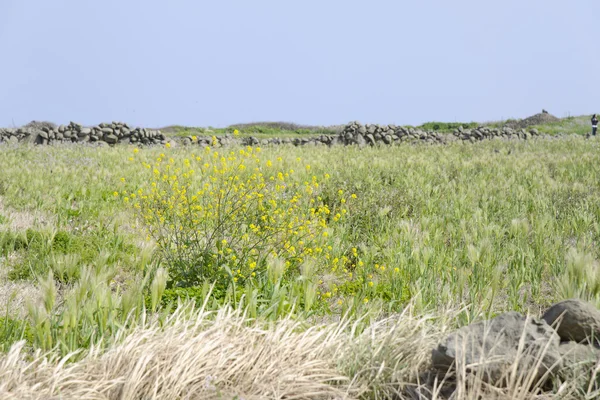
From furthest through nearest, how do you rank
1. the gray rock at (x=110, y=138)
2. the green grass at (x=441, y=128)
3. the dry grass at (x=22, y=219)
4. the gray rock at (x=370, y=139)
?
the green grass at (x=441, y=128), the gray rock at (x=110, y=138), the gray rock at (x=370, y=139), the dry grass at (x=22, y=219)

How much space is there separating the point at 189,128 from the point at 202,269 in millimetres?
38212

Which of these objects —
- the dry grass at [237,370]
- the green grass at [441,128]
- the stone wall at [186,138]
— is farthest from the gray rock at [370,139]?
the dry grass at [237,370]

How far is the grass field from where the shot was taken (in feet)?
9.58

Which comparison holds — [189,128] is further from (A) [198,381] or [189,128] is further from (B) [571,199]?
(A) [198,381]

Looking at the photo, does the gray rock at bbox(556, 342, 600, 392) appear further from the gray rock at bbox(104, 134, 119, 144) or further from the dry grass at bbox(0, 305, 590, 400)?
the gray rock at bbox(104, 134, 119, 144)

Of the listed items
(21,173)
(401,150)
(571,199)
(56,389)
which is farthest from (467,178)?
(56,389)

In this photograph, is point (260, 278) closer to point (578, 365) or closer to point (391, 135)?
point (578, 365)

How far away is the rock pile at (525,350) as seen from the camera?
2.54m

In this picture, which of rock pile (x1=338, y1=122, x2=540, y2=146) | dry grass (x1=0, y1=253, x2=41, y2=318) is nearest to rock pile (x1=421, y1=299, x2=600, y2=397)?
dry grass (x1=0, y1=253, x2=41, y2=318)

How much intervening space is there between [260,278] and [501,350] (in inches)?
97.5

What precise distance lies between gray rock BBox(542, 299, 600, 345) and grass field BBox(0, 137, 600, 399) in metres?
0.41

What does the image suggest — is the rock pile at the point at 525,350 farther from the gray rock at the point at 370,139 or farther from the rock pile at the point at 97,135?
the rock pile at the point at 97,135

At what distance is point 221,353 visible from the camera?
2.98 m

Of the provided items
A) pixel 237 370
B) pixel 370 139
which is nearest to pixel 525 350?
pixel 237 370
